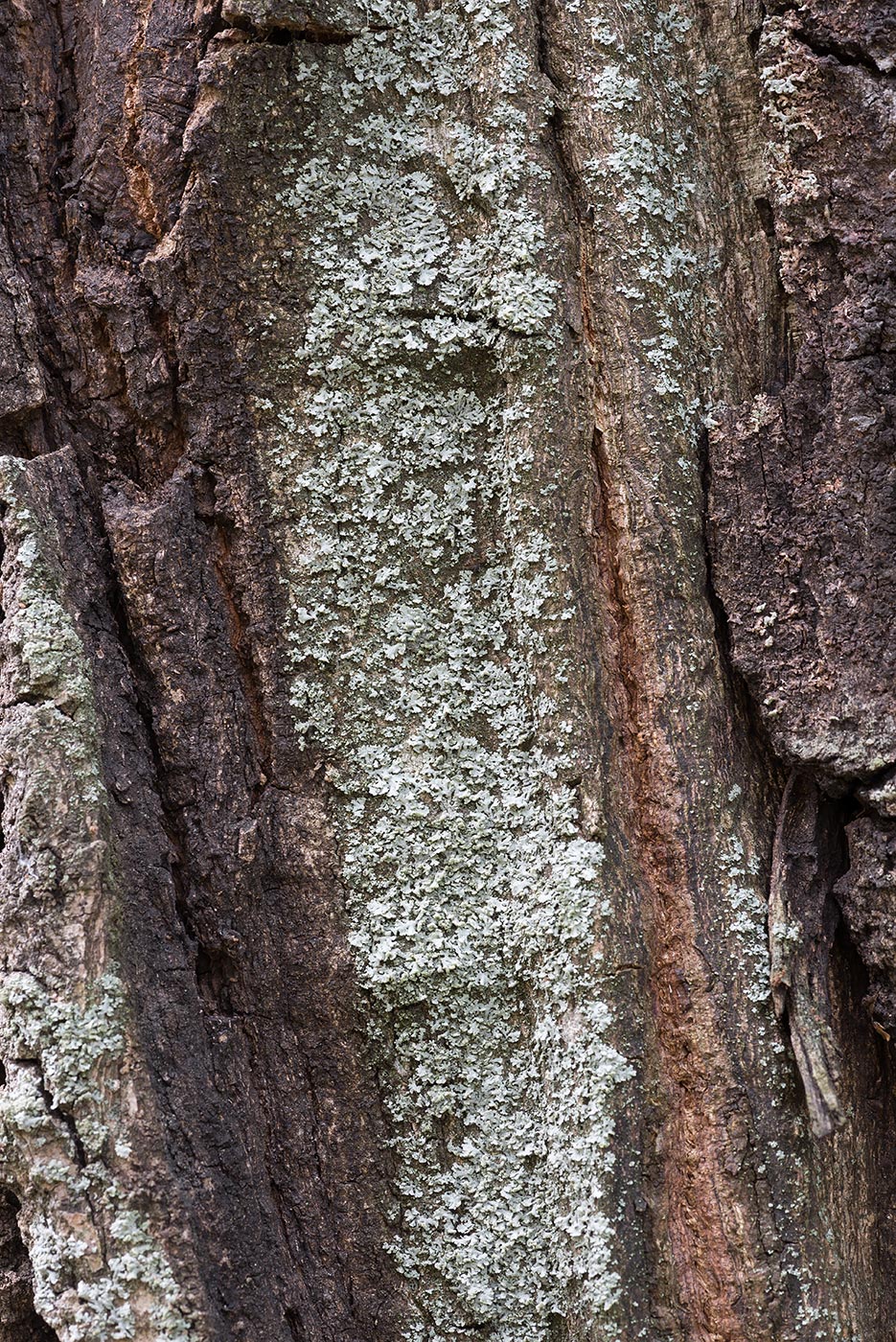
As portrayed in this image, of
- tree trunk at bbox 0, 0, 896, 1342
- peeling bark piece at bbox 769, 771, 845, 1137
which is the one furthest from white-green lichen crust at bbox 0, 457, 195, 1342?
peeling bark piece at bbox 769, 771, 845, 1137

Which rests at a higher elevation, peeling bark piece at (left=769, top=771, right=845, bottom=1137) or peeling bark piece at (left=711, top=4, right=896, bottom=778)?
peeling bark piece at (left=711, top=4, right=896, bottom=778)

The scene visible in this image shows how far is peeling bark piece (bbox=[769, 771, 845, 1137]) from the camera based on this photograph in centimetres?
141

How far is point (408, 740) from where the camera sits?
60.9 inches

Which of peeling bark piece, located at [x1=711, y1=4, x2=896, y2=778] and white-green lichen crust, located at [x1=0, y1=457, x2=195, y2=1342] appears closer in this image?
white-green lichen crust, located at [x1=0, y1=457, x2=195, y2=1342]

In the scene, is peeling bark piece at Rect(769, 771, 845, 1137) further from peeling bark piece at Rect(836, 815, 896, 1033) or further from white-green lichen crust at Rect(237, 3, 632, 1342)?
white-green lichen crust at Rect(237, 3, 632, 1342)

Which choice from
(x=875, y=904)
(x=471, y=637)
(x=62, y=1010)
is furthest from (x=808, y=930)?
(x=62, y=1010)

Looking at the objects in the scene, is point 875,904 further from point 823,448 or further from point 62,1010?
point 62,1010

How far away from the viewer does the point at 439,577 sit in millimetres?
1577

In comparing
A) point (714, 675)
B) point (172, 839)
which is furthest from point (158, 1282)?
point (714, 675)

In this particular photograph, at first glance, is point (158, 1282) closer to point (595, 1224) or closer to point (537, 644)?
point (595, 1224)

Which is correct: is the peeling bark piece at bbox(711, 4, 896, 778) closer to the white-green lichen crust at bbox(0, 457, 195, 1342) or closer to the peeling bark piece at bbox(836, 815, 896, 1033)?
the peeling bark piece at bbox(836, 815, 896, 1033)

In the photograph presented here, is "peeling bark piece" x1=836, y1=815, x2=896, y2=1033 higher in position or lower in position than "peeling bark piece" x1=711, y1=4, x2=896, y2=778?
lower

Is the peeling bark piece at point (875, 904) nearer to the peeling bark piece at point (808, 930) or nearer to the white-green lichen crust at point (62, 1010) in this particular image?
the peeling bark piece at point (808, 930)

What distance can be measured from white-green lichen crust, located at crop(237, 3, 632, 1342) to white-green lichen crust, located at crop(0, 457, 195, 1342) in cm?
34
